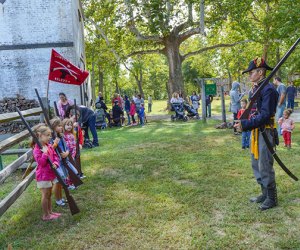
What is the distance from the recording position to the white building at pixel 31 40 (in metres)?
14.0

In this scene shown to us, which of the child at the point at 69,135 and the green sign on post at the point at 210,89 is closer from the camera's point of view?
the child at the point at 69,135

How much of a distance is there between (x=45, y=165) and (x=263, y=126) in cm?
301

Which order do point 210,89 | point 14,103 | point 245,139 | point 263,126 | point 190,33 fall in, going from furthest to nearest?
point 190,33 < point 210,89 < point 14,103 < point 245,139 < point 263,126

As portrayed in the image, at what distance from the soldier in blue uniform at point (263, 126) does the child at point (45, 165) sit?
256cm

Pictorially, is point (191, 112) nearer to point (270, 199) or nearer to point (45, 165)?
point (270, 199)

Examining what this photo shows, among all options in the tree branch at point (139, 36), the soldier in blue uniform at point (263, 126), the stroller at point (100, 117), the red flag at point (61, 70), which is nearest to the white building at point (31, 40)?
the stroller at point (100, 117)

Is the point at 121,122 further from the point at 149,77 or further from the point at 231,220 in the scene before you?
the point at 149,77

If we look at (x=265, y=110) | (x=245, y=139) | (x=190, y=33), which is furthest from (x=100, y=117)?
(x=265, y=110)

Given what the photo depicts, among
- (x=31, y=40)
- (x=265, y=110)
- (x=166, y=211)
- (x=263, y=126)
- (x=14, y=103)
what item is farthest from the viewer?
(x=31, y=40)

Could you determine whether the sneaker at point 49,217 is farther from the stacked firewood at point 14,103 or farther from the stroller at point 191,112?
the stroller at point 191,112

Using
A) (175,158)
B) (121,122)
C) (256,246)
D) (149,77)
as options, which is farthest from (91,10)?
(149,77)

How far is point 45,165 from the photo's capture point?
4613mm

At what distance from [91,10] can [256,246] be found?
68.7 ft

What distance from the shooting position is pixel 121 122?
56.5ft
